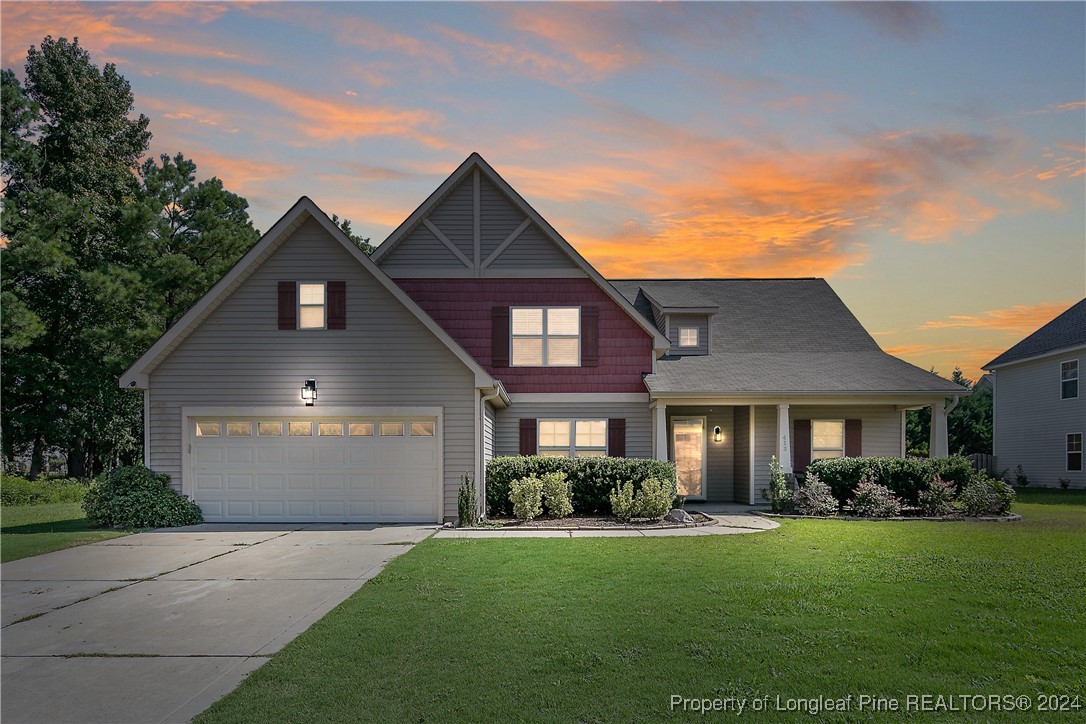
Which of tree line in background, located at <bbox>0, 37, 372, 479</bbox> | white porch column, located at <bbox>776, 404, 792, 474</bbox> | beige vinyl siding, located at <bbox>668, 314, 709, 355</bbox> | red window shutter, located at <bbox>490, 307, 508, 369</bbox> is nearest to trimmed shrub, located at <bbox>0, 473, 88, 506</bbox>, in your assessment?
tree line in background, located at <bbox>0, 37, 372, 479</bbox>

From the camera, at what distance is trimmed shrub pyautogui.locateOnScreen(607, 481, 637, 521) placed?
54.1 feet

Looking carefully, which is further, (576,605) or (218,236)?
(218,236)

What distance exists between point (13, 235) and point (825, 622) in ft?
108

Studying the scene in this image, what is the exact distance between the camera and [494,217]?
20.4 meters

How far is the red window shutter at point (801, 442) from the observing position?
21500mm

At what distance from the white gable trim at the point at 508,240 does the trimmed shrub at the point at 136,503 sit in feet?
24.4

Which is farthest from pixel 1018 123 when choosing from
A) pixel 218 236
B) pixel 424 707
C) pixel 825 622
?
pixel 218 236

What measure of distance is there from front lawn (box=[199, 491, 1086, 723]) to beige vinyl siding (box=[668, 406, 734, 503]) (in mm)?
10685

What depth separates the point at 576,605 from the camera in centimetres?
793

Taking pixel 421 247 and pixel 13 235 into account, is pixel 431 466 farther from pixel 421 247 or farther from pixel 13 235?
pixel 13 235

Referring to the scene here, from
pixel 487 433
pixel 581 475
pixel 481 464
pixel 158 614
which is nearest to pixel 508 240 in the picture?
pixel 487 433

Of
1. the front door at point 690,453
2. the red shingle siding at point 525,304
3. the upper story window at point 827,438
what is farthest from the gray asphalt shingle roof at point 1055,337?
the red shingle siding at point 525,304

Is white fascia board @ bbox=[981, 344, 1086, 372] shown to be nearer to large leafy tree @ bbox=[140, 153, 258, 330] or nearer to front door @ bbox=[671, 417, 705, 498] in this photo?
front door @ bbox=[671, 417, 705, 498]

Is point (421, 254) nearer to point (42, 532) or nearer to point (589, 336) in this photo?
point (589, 336)
